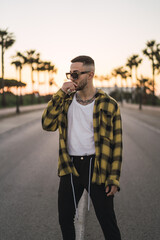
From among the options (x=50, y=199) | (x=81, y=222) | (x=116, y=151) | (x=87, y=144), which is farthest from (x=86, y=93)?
(x=50, y=199)

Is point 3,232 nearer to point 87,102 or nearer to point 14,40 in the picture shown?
point 87,102

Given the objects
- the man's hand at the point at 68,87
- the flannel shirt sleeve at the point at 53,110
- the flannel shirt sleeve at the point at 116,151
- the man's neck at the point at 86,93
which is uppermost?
the man's hand at the point at 68,87

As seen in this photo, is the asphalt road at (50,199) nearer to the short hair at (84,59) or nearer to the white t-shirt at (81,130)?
the white t-shirt at (81,130)

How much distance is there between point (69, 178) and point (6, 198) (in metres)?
2.95

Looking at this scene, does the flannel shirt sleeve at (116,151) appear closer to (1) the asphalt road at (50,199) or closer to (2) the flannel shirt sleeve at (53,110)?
(2) the flannel shirt sleeve at (53,110)

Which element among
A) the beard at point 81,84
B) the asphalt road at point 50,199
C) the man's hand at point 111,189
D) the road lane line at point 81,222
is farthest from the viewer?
the asphalt road at point 50,199

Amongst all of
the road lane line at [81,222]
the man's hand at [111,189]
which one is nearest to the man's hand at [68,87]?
the man's hand at [111,189]

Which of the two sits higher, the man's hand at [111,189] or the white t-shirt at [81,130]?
the white t-shirt at [81,130]

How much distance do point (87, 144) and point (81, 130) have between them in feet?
0.42

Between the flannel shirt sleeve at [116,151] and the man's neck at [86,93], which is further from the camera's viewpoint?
the man's neck at [86,93]

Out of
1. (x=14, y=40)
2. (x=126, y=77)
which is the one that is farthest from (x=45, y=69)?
(x=14, y=40)

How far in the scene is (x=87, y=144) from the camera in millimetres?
2613

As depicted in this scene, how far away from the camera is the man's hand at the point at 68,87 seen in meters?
2.55

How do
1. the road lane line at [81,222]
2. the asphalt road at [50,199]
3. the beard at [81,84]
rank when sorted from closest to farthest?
the beard at [81,84], the road lane line at [81,222], the asphalt road at [50,199]
